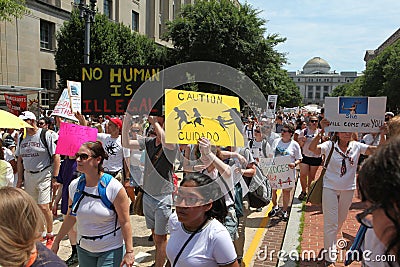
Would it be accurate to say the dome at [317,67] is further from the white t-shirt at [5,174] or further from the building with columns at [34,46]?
the white t-shirt at [5,174]

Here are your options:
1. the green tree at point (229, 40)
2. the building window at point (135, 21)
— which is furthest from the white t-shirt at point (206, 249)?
the building window at point (135, 21)

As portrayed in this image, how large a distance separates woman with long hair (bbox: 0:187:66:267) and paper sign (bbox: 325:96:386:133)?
3733 millimetres

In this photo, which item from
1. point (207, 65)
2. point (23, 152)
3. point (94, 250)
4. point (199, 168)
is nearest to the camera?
point (94, 250)

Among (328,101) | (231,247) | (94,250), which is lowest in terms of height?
(94,250)

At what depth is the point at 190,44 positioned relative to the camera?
28.3m

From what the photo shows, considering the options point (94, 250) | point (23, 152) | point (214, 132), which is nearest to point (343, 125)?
point (214, 132)

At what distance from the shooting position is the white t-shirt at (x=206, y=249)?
7.95 ft

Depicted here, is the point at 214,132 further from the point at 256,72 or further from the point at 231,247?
the point at 256,72

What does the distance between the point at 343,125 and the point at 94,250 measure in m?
3.33

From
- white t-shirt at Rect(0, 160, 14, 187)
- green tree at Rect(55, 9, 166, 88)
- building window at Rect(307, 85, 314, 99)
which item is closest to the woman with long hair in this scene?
white t-shirt at Rect(0, 160, 14, 187)

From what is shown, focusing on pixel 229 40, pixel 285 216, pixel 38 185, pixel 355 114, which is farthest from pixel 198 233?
pixel 229 40

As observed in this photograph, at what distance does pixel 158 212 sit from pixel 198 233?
79.8 inches

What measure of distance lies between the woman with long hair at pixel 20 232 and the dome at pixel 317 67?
18694cm

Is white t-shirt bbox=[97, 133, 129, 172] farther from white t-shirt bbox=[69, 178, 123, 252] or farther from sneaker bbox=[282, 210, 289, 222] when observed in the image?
sneaker bbox=[282, 210, 289, 222]
